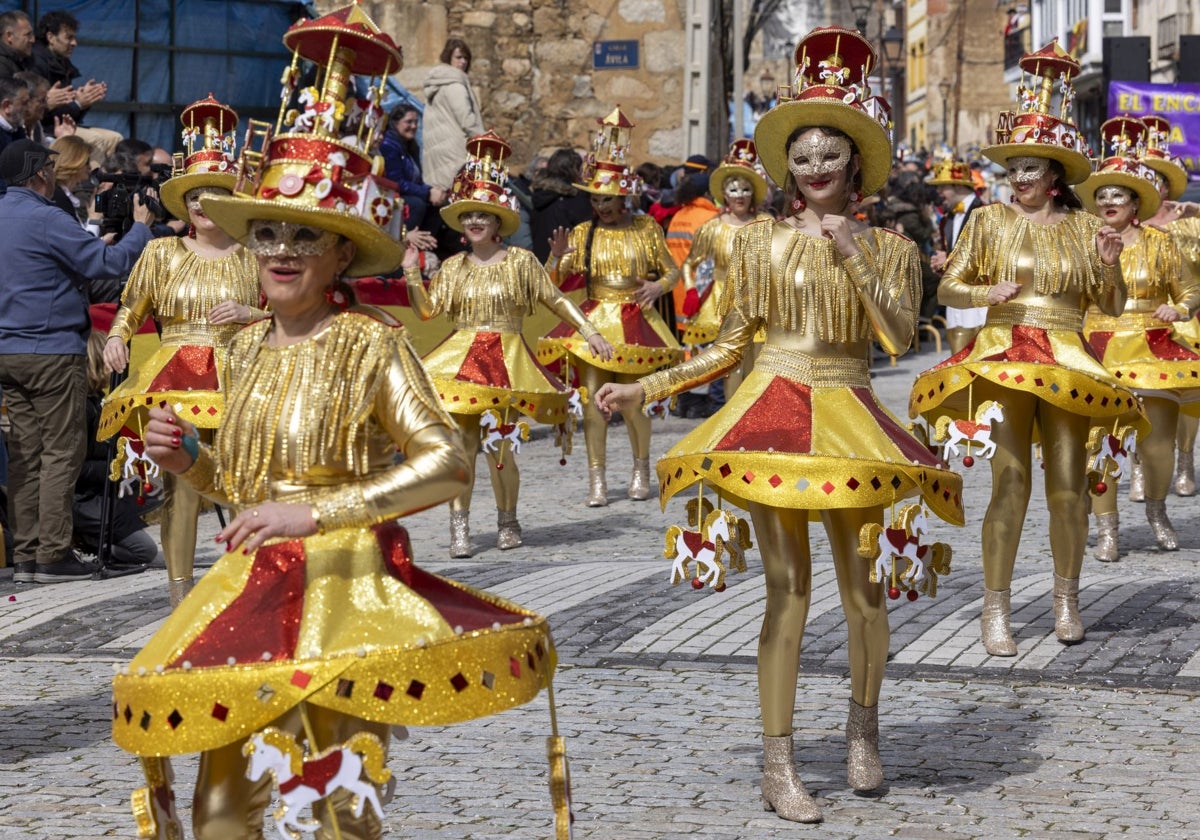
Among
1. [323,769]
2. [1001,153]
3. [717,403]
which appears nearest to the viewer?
[323,769]

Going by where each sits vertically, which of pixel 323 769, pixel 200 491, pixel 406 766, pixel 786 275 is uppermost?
pixel 786 275

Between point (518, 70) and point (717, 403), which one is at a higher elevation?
point (518, 70)

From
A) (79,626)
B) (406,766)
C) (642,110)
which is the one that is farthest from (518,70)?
(406,766)

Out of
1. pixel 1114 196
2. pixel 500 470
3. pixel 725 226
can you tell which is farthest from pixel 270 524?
pixel 725 226

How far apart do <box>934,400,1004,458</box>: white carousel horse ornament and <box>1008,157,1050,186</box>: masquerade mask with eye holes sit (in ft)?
3.02

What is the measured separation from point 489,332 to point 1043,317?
13.2ft

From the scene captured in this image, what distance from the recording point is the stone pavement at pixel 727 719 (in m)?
5.92

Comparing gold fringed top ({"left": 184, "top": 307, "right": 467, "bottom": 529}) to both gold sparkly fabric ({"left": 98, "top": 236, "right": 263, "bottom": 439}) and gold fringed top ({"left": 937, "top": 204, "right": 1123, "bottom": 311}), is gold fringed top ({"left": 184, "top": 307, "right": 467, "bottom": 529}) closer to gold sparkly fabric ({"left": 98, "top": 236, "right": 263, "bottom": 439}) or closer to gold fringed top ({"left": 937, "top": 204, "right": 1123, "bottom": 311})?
gold fringed top ({"left": 937, "top": 204, "right": 1123, "bottom": 311})

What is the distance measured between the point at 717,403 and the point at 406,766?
40.8 ft

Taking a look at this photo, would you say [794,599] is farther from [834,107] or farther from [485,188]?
[485,188]

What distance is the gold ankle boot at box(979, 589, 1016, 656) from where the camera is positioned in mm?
8102

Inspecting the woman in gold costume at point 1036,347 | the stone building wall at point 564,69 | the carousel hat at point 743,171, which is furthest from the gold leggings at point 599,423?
the stone building wall at point 564,69

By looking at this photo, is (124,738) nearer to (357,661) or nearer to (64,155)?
(357,661)

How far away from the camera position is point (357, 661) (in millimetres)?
4039
